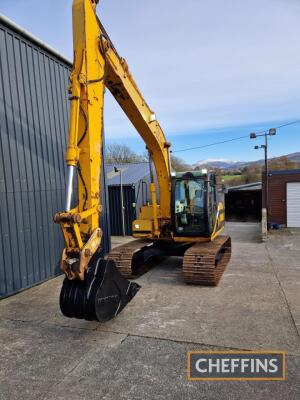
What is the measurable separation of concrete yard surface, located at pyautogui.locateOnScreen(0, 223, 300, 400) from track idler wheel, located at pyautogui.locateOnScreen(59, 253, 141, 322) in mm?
432

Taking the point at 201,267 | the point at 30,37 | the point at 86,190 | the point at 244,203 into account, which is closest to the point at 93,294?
the point at 86,190

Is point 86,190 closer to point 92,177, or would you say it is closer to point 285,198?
point 92,177

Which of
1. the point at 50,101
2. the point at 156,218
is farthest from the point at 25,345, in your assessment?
the point at 50,101

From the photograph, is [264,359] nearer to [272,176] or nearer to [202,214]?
[202,214]

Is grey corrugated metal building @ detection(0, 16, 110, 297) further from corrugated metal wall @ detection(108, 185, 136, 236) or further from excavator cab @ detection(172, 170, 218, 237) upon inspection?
corrugated metal wall @ detection(108, 185, 136, 236)

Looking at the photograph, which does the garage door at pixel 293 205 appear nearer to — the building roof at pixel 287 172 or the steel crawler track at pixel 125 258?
the building roof at pixel 287 172

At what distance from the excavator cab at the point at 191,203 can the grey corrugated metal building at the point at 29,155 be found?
2849mm

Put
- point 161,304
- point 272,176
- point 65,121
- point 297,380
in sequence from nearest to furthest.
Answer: point 297,380 → point 161,304 → point 65,121 → point 272,176

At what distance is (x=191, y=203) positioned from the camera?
7148 millimetres

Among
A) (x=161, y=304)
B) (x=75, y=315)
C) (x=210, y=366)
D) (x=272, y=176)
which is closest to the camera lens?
(x=210, y=366)

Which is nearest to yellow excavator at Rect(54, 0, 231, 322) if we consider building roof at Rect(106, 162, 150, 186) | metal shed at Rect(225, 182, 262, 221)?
building roof at Rect(106, 162, 150, 186)

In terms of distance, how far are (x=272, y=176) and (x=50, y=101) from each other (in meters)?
12.5

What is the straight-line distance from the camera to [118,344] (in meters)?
4.03

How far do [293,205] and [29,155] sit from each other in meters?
13.5
